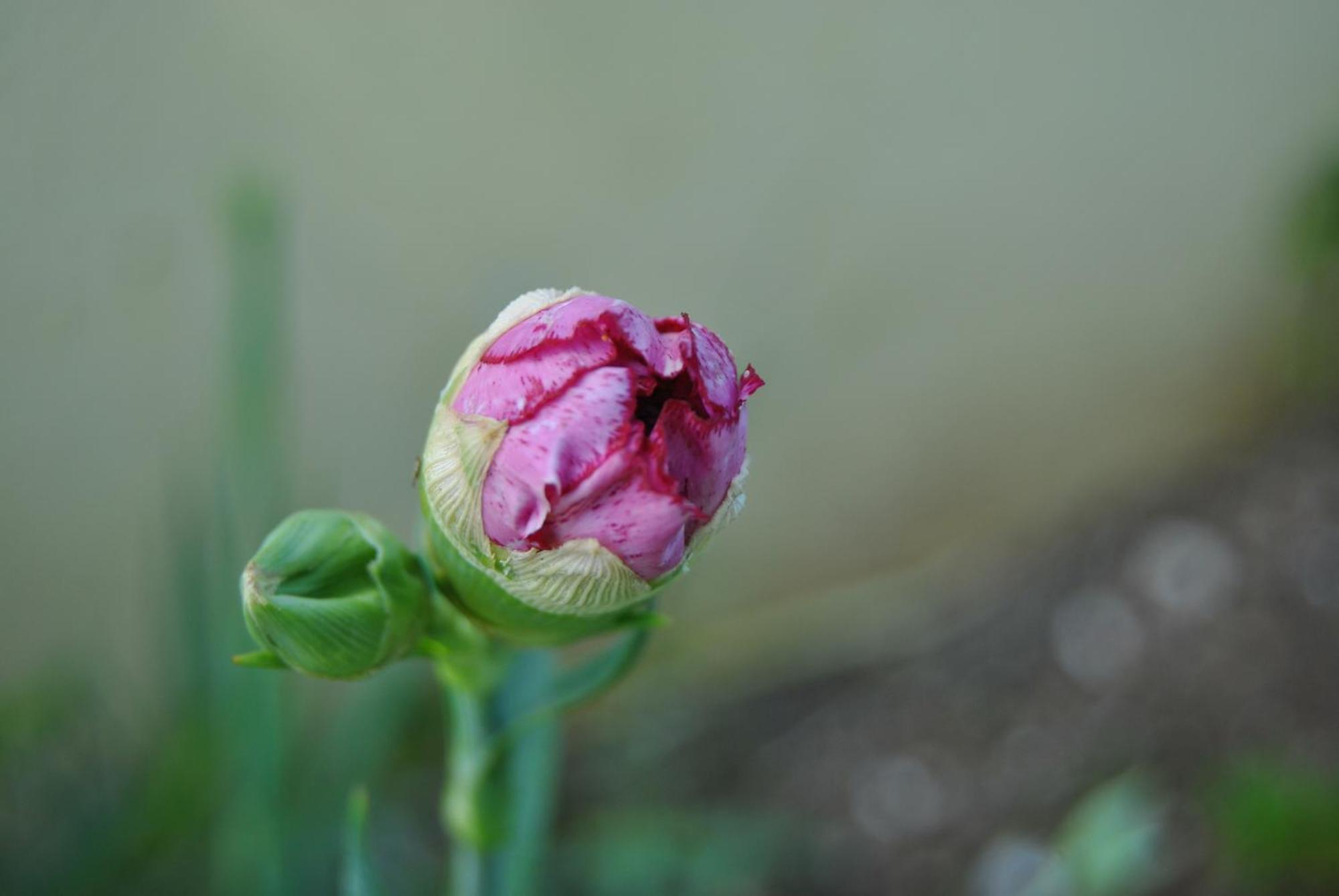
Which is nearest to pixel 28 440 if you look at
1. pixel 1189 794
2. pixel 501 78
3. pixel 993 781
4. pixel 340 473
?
pixel 340 473

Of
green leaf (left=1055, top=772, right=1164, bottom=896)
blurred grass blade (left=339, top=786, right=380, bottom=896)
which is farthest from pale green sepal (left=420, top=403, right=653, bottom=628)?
green leaf (left=1055, top=772, right=1164, bottom=896)

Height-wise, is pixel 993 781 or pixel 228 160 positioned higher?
pixel 228 160

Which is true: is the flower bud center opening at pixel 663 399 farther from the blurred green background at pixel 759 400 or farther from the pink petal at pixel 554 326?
the blurred green background at pixel 759 400

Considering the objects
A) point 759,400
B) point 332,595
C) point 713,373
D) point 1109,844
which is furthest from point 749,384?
point 759,400

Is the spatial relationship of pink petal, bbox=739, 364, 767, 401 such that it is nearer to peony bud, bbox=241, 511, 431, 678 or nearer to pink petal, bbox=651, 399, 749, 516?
pink petal, bbox=651, 399, 749, 516

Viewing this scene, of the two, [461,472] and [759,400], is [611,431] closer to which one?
[461,472]

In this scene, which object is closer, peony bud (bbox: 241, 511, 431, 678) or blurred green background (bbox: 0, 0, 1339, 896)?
peony bud (bbox: 241, 511, 431, 678)

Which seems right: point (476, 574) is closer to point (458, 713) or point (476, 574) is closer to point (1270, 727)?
point (458, 713)
